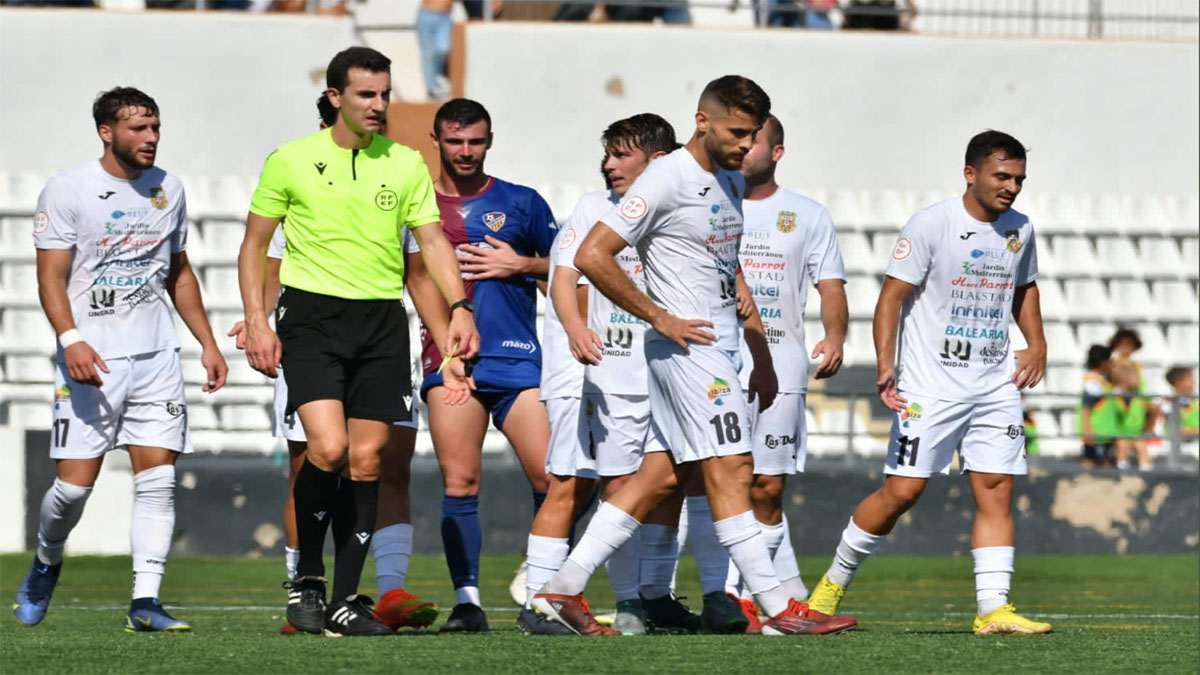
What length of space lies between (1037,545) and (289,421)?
8566 mm

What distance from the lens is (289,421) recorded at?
933 cm

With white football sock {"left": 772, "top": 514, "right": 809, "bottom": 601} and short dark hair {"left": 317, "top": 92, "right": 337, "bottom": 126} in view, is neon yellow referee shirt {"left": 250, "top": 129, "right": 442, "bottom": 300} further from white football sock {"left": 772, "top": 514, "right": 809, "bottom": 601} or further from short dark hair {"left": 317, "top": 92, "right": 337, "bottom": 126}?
white football sock {"left": 772, "top": 514, "right": 809, "bottom": 601}

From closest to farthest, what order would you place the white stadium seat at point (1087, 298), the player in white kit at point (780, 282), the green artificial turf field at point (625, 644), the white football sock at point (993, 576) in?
1. the green artificial turf field at point (625, 644)
2. the white football sock at point (993, 576)
3. the player in white kit at point (780, 282)
4. the white stadium seat at point (1087, 298)

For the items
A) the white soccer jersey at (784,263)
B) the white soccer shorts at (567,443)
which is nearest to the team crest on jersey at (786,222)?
the white soccer jersey at (784,263)

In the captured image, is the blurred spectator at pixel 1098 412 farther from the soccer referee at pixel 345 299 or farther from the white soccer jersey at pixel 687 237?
the soccer referee at pixel 345 299

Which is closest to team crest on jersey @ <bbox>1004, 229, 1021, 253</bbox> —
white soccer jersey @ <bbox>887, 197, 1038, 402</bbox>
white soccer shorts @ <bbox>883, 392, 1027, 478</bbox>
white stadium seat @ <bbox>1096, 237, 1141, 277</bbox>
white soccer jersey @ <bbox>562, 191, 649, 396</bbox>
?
white soccer jersey @ <bbox>887, 197, 1038, 402</bbox>

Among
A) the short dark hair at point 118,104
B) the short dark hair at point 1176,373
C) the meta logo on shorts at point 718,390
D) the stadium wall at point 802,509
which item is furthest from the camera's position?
the short dark hair at point 1176,373

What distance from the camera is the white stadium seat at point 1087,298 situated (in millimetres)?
19938

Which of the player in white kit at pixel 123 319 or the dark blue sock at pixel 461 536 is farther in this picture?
the dark blue sock at pixel 461 536

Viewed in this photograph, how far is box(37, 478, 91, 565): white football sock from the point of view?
9.03 metres

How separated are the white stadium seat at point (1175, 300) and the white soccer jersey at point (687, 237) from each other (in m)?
13.0

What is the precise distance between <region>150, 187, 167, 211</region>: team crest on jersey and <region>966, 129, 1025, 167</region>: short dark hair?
3.39m

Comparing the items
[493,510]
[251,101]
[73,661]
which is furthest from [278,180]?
[251,101]

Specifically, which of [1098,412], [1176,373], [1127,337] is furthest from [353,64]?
[1176,373]
